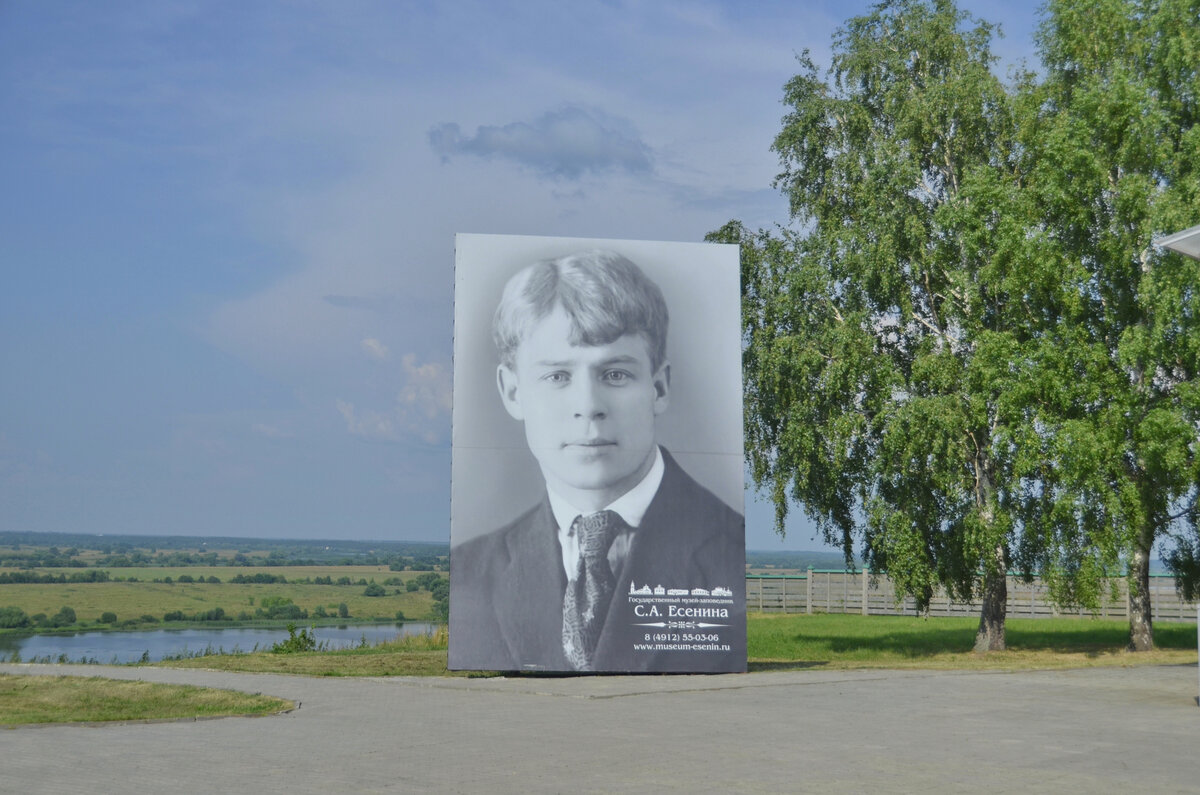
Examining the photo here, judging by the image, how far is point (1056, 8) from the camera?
24.5m

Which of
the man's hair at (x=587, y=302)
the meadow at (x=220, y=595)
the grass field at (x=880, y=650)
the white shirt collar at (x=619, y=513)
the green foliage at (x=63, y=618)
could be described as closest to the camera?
the white shirt collar at (x=619, y=513)

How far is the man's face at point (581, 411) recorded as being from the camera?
18203 millimetres

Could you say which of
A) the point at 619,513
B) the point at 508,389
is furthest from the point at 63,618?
the point at 619,513

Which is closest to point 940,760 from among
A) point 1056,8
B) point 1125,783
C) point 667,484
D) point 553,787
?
point 1125,783

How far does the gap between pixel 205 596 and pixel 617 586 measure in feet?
109

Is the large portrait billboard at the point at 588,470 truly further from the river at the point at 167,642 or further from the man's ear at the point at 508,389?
the river at the point at 167,642

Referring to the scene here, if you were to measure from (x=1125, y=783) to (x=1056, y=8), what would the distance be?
64.0 feet

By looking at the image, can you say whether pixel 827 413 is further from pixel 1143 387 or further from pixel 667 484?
pixel 667 484

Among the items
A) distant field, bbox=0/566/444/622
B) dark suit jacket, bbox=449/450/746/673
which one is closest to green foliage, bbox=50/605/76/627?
distant field, bbox=0/566/444/622

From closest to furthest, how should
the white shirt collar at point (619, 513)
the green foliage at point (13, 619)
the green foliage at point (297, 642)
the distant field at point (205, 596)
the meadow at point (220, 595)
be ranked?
the white shirt collar at point (619, 513) < the green foliage at point (297, 642) < the meadow at point (220, 595) < the distant field at point (205, 596) < the green foliage at point (13, 619)

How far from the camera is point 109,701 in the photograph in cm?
1416

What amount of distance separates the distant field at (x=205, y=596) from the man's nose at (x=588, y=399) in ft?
57.2

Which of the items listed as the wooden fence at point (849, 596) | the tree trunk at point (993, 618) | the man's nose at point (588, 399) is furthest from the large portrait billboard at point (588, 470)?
the wooden fence at point (849, 596)

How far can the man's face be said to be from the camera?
18203mm
